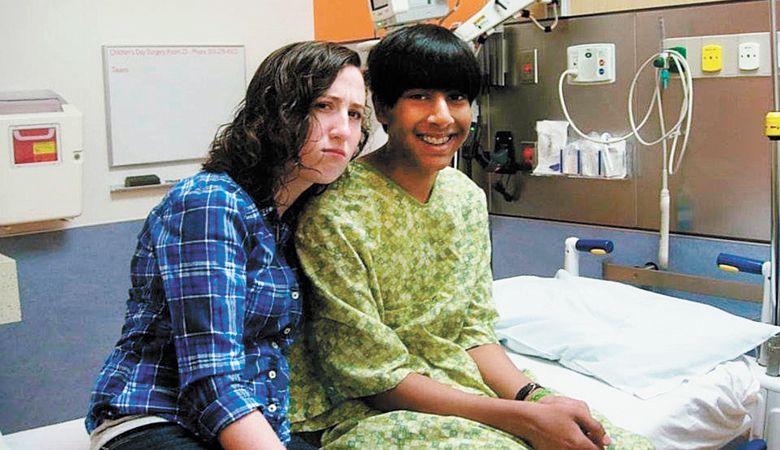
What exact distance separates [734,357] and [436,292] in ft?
3.05

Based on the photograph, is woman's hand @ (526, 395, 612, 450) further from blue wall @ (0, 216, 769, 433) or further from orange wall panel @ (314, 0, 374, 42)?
orange wall panel @ (314, 0, 374, 42)

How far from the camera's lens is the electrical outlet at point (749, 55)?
2.48m

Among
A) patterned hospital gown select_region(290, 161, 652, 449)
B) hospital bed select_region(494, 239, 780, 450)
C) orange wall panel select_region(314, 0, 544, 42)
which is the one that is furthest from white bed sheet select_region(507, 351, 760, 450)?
orange wall panel select_region(314, 0, 544, 42)

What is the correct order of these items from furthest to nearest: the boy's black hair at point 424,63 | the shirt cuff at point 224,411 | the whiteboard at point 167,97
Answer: the whiteboard at point 167,97, the boy's black hair at point 424,63, the shirt cuff at point 224,411

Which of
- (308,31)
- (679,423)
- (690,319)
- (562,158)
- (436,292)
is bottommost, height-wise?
(679,423)

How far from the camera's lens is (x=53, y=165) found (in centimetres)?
285

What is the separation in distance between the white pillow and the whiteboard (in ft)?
4.66

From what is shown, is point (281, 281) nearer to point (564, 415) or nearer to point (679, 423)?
point (564, 415)

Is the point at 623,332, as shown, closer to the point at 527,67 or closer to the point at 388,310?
the point at 388,310

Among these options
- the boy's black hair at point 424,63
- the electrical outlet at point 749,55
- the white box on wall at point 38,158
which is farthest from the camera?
the white box on wall at point 38,158

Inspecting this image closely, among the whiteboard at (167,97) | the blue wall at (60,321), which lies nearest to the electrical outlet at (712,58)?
the whiteboard at (167,97)

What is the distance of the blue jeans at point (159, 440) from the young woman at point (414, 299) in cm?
29

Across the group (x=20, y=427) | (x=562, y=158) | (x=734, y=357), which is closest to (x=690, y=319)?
(x=734, y=357)

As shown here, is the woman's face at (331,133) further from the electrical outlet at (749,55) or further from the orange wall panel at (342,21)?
the orange wall panel at (342,21)
